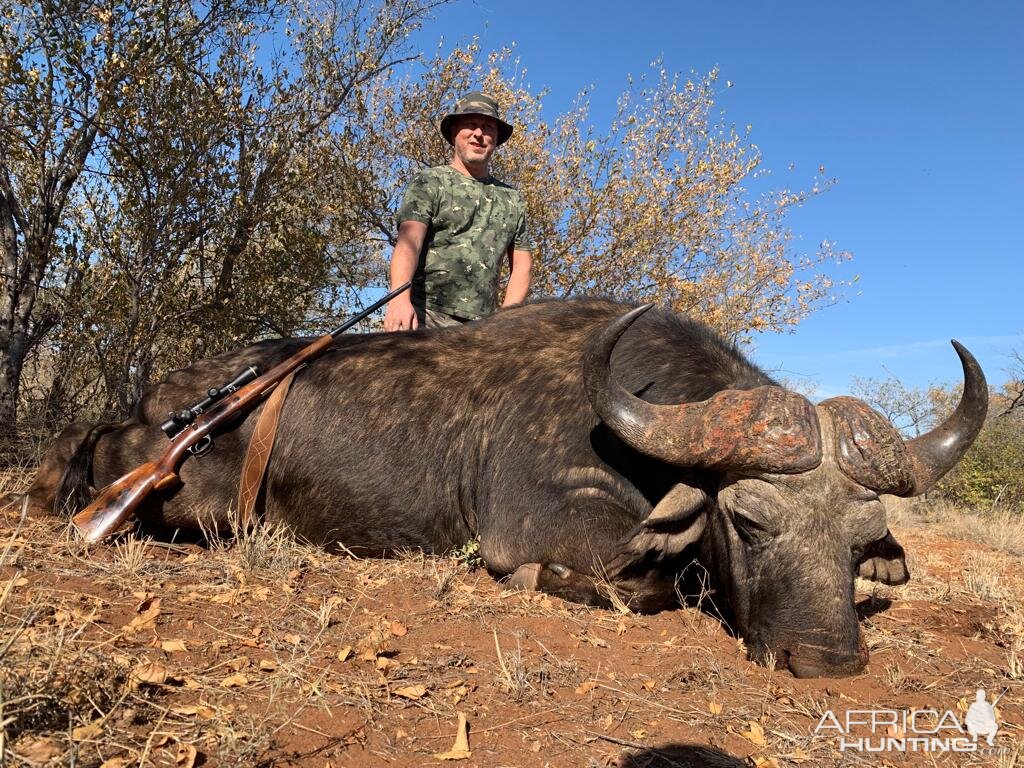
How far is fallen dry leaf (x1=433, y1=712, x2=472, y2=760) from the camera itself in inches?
71.6

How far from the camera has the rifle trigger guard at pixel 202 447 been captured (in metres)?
3.95

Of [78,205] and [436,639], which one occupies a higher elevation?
[78,205]

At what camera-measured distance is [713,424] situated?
2879 millimetres

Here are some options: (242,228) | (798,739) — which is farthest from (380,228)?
(798,739)

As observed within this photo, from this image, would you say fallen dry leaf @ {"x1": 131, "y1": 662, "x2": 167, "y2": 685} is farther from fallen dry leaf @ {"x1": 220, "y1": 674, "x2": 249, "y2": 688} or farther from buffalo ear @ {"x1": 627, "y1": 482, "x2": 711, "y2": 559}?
buffalo ear @ {"x1": 627, "y1": 482, "x2": 711, "y2": 559}

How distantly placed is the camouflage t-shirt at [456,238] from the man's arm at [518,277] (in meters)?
0.18

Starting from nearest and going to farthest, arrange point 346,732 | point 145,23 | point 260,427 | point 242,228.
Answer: point 346,732 → point 260,427 → point 145,23 → point 242,228

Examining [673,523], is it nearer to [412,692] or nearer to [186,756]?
[412,692]

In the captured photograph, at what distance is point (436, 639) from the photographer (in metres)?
2.59

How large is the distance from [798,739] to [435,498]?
224cm

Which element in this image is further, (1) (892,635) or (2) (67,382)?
(2) (67,382)

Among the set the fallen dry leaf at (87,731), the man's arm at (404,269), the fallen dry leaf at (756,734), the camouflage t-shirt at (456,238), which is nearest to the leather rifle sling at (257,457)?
the man's arm at (404,269)

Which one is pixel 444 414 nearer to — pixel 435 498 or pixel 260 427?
pixel 435 498

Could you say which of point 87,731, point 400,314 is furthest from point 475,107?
point 87,731
